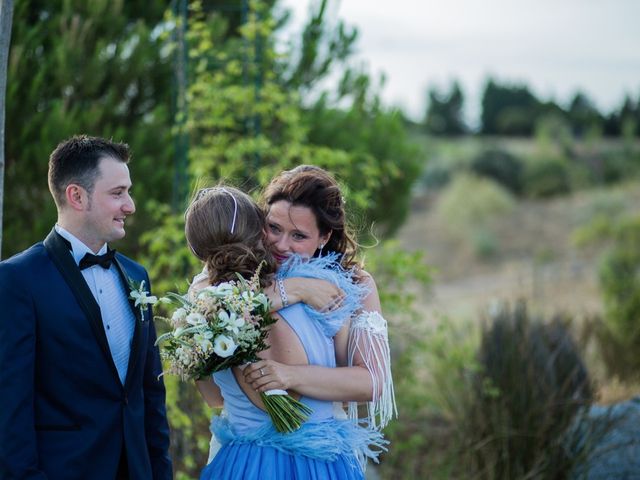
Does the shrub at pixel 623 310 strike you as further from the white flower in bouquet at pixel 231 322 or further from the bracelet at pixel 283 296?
the white flower in bouquet at pixel 231 322

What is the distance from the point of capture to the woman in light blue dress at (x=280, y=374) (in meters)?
2.73

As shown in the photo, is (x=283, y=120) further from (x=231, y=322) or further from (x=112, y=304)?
(x=231, y=322)

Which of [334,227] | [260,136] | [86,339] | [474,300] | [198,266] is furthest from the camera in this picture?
[474,300]

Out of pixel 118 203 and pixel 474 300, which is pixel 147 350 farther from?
pixel 474 300

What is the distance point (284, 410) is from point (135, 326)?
57cm

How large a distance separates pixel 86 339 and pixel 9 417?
32cm

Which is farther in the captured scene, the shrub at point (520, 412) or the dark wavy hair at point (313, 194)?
the shrub at point (520, 412)

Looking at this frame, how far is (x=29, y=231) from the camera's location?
6.16 metres

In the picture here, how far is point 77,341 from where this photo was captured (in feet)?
8.49

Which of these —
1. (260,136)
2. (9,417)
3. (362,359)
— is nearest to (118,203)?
(9,417)

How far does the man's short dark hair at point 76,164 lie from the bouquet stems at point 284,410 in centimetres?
89

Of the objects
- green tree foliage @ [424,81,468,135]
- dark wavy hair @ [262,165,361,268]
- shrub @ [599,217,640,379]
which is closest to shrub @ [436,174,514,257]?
shrub @ [599,217,640,379]

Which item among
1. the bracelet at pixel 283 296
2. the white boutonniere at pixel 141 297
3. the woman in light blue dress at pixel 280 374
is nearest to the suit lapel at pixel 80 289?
the white boutonniere at pixel 141 297

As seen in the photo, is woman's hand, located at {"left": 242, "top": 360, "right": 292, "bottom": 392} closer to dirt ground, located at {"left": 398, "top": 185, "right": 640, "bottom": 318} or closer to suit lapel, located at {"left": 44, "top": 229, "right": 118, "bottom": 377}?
suit lapel, located at {"left": 44, "top": 229, "right": 118, "bottom": 377}
